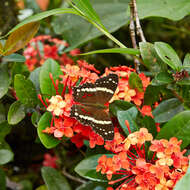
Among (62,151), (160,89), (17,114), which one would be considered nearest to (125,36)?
(62,151)

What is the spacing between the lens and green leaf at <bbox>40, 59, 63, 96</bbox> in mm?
807

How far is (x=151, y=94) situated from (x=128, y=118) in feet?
0.38

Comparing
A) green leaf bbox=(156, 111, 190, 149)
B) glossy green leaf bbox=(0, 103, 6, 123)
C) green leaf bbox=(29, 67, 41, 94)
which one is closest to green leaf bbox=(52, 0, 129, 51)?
green leaf bbox=(29, 67, 41, 94)

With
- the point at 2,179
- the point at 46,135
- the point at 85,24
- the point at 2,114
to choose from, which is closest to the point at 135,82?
the point at 46,135

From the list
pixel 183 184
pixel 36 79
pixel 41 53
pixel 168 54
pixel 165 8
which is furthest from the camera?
pixel 41 53

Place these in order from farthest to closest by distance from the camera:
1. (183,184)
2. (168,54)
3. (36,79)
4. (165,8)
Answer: (165,8) < (36,79) < (168,54) < (183,184)

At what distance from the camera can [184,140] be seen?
0.70m

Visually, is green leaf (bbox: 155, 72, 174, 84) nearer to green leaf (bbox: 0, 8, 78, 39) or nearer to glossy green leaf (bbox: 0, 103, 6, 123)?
green leaf (bbox: 0, 8, 78, 39)

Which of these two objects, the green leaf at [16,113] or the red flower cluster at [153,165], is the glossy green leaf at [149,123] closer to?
the red flower cluster at [153,165]

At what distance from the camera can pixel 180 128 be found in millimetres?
699

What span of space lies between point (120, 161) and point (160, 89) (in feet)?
0.80

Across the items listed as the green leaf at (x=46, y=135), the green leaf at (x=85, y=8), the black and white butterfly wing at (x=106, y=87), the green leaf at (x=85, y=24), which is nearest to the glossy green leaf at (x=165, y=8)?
the green leaf at (x=85, y=24)

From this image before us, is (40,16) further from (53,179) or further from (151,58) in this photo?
(53,179)

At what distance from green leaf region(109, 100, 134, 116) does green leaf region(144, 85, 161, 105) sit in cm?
6
